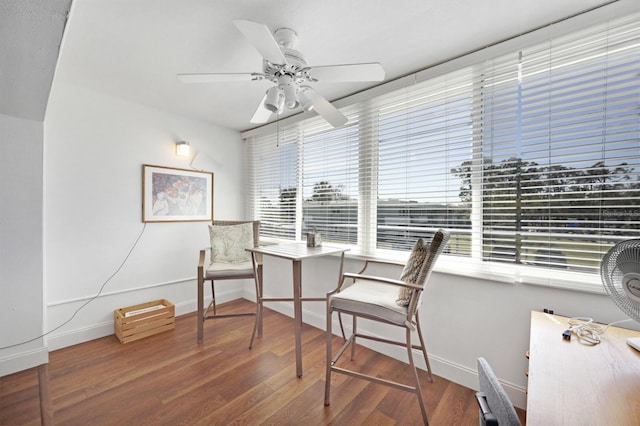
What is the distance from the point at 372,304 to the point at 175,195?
8.67 ft

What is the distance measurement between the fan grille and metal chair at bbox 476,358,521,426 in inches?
34.0

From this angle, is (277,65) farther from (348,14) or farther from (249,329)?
(249,329)

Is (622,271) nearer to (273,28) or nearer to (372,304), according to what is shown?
(372,304)

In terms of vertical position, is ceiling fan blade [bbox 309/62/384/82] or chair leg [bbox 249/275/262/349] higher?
ceiling fan blade [bbox 309/62/384/82]

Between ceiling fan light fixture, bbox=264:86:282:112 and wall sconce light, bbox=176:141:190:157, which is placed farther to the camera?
wall sconce light, bbox=176:141:190:157

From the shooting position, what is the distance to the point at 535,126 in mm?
1721

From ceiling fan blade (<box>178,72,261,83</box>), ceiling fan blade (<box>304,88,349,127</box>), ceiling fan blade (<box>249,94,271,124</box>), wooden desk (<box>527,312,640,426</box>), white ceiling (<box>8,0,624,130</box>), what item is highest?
white ceiling (<box>8,0,624,130</box>)

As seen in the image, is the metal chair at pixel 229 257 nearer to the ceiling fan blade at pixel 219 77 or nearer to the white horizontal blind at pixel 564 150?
the ceiling fan blade at pixel 219 77

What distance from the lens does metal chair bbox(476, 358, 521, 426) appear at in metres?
0.52

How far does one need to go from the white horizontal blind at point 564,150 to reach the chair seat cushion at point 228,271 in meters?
2.05

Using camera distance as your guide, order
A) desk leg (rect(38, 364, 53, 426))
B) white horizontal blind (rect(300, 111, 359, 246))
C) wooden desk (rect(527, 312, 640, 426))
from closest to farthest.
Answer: wooden desk (rect(527, 312, 640, 426)) < desk leg (rect(38, 364, 53, 426)) < white horizontal blind (rect(300, 111, 359, 246))

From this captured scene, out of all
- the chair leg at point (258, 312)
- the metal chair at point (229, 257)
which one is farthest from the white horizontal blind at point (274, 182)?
the chair leg at point (258, 312)

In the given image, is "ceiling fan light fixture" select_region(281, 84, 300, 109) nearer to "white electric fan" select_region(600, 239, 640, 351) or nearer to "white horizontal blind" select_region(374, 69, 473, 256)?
"white horizontal blind" select_region(374, 69, 473, 256)

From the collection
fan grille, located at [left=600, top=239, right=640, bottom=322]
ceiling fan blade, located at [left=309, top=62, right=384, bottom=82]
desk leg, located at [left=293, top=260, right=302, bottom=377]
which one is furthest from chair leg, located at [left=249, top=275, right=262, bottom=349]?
fan grille, located at [left=600, top=239, right=640, bottom=322]
